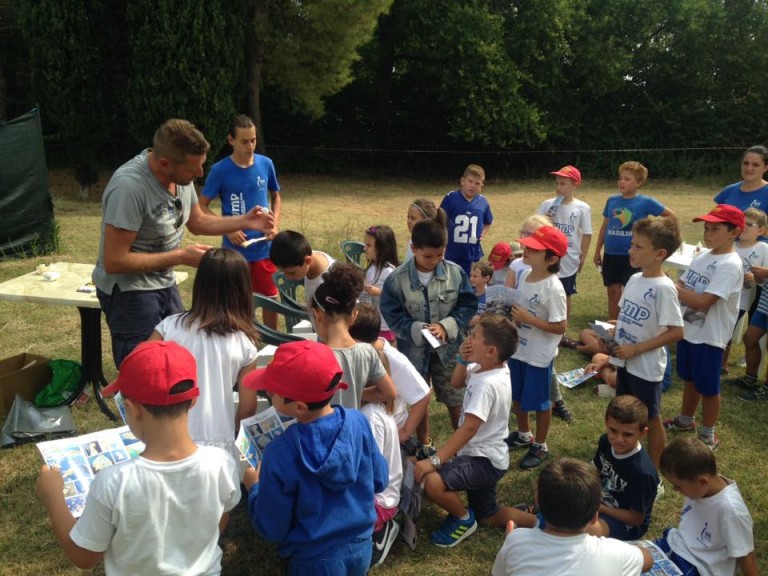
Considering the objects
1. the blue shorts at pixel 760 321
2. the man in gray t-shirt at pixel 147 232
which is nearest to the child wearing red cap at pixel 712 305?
the blue shorts at pixel 760 321

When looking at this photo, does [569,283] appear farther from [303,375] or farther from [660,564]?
[303,375]

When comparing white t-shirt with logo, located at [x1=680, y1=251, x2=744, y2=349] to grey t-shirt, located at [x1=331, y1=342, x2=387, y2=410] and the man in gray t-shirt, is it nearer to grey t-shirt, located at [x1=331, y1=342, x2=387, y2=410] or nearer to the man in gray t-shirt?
grey t-shirt, located at [x1=331, y1=342, x2=387, y2=410]

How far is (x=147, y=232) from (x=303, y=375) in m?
1.60

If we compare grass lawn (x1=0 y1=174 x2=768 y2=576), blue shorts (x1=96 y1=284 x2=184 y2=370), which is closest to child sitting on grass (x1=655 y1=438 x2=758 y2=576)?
grass lawn (x1=0 y1=174 x2=768 y2=576)

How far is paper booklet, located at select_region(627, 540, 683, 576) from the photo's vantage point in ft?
8.52

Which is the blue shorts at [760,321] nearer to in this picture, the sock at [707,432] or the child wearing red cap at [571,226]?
the sock at [707,432]

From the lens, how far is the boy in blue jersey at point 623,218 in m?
5.83

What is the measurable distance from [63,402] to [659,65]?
2290 cm

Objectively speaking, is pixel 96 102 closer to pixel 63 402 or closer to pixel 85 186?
pixel 85 186

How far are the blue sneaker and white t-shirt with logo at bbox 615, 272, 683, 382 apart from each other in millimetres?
1278

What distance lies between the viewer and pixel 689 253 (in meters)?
6.39

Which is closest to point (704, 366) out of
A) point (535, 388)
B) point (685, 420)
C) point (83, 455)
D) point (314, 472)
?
point (685, 420)

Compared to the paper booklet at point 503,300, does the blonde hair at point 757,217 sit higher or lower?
higher

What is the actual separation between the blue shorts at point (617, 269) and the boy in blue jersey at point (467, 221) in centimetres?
127
